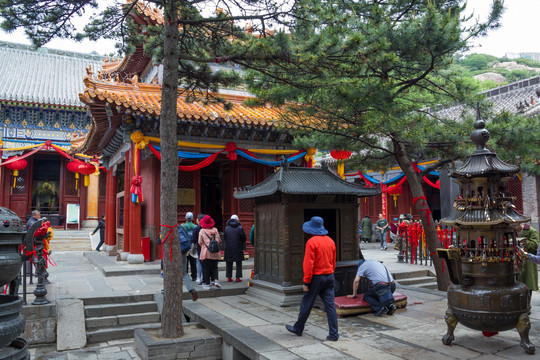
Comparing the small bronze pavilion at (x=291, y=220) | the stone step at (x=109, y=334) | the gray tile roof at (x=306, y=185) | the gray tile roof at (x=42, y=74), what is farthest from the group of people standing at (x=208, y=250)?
the gray tile roof at (x=42, y=74)

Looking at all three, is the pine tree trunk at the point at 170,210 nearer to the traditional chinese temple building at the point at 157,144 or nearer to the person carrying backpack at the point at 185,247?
the person carrying backpack at the point at 185,247

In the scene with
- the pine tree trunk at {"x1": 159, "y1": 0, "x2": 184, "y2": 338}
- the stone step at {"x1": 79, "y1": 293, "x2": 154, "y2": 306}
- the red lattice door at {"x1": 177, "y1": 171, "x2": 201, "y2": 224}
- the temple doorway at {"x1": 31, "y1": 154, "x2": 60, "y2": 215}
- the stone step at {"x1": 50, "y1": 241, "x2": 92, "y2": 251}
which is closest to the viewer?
Result: the pine tree trunk at {"x1": 159, "y1": 0, "x2": 184, "y2": 338}

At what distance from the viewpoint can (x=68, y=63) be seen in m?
29.1

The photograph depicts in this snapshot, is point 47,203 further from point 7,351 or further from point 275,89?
point 7,351

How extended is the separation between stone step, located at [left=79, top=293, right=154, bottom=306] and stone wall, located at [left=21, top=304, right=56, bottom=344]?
688 millimetres

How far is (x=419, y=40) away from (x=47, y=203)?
23.8 metres

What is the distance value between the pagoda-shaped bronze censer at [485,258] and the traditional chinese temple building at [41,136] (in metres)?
20.4

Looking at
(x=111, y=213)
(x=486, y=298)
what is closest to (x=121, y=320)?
(x=486, y=298)

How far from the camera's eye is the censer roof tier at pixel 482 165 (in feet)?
16.6

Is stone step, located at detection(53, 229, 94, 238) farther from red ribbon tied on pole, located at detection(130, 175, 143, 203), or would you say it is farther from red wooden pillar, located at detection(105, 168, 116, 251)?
red ribbon tied on pole, located at detection(130, 175, 143, 203)

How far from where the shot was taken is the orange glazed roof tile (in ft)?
34.0

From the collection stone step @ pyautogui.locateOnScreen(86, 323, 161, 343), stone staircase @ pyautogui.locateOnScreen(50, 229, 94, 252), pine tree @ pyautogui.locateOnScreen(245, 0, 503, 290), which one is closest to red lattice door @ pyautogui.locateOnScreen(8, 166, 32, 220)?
stone staircase @ pyautogui.locateOnScreen(50, 229, 94, 252)

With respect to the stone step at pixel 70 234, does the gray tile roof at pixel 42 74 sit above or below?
above

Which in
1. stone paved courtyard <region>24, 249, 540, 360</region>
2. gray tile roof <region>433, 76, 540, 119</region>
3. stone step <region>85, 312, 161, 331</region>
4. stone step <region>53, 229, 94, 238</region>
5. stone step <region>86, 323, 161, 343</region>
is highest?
gray tile roof <region>433, 76, 540, 119</region>
